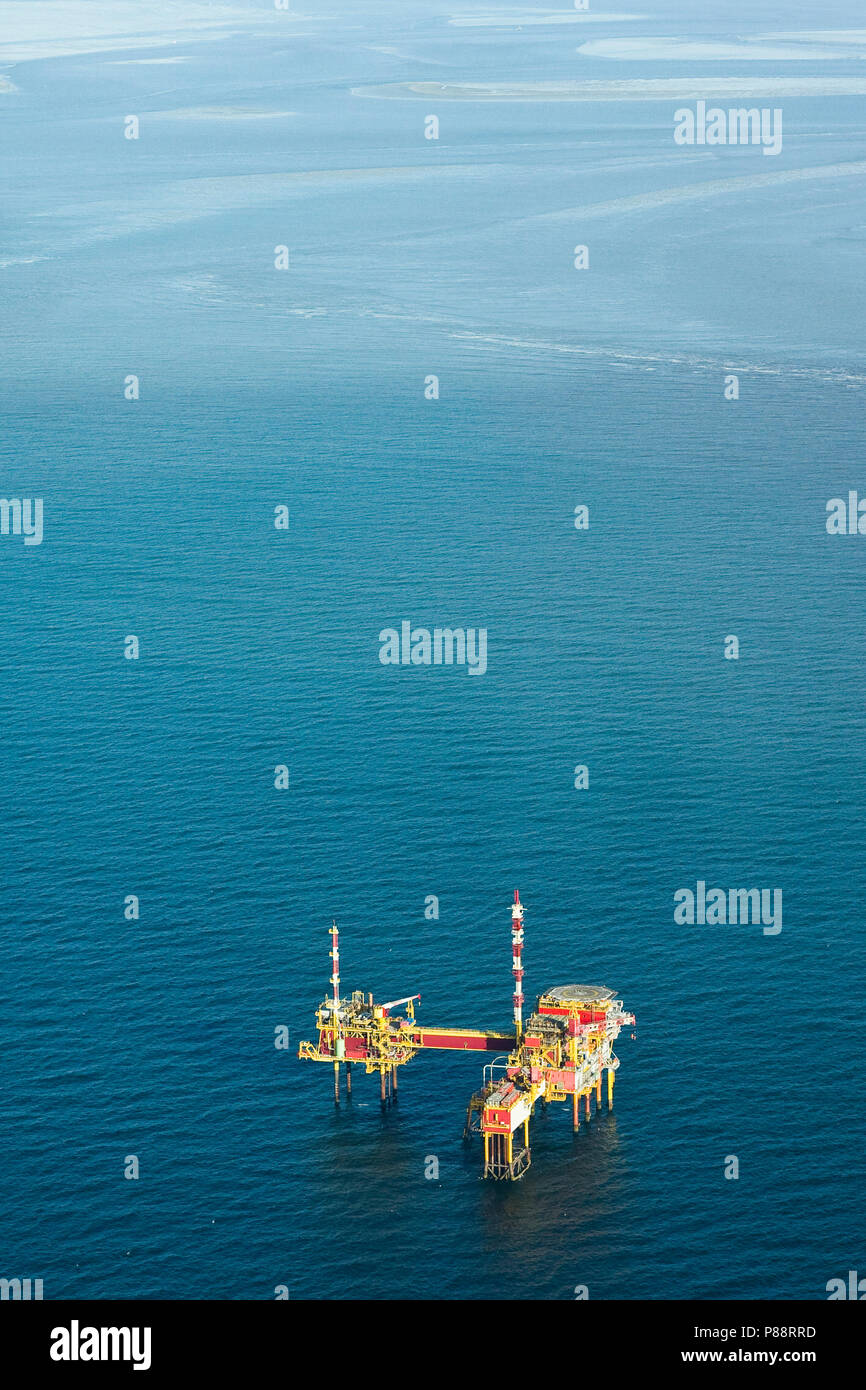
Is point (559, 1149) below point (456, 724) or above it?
below

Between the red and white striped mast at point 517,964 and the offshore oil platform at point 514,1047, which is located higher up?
the red and white striped mast at point 517,964

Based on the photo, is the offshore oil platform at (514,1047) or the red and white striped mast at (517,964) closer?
the offshore oil platform at (514,1047)

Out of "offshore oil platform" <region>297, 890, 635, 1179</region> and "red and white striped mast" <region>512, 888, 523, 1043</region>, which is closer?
"offshore oil platform" <region>297, 890, 635, 1179</region>

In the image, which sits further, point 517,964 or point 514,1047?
point 514,1047

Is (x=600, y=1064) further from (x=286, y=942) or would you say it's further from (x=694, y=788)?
(x=694, y=788)

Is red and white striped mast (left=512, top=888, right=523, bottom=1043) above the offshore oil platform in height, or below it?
above

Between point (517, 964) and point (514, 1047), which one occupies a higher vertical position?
point (517, 964)
